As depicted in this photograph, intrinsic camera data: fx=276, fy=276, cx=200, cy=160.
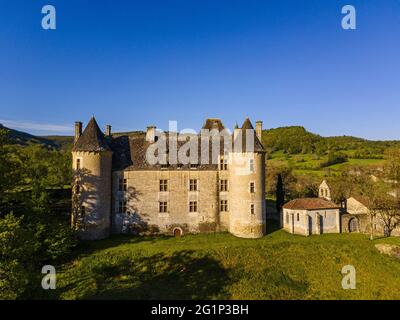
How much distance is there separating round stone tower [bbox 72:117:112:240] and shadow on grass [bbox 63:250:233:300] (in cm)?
591

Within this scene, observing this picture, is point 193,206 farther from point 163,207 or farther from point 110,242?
point 110,242

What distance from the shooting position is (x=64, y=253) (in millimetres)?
23344

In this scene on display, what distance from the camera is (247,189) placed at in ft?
93.1

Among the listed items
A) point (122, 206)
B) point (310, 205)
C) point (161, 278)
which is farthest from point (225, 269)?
point (122, 206)

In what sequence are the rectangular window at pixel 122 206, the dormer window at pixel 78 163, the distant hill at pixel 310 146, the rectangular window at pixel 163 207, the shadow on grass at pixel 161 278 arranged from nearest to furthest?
1. the shadow on grass at pixel 161 278
2. the dormer window at pixel 78 163
3. the rectangular window at pixel 122 206
4. the rectangular window at pixel 163 207
5. the distant hill at pixel 310 146

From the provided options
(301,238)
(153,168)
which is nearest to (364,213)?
(301,238)

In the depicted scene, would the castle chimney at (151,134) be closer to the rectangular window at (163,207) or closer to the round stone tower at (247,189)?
the rectangular window at (163,207)

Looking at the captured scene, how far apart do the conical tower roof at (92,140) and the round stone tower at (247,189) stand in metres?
13.7

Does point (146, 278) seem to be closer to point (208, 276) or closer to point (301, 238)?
Result: point (208, 276)

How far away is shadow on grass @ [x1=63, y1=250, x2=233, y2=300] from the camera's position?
1906 cm

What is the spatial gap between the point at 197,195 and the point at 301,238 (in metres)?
11.3

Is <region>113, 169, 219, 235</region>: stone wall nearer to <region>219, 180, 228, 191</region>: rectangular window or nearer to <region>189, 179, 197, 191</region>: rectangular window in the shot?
<region>189, 179, 197, 191</region>: rectangular window

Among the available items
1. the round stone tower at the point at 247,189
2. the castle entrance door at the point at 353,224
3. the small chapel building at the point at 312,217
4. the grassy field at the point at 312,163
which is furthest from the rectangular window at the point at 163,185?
the grassy field at the point at 312,163

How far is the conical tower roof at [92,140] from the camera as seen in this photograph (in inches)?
1085
